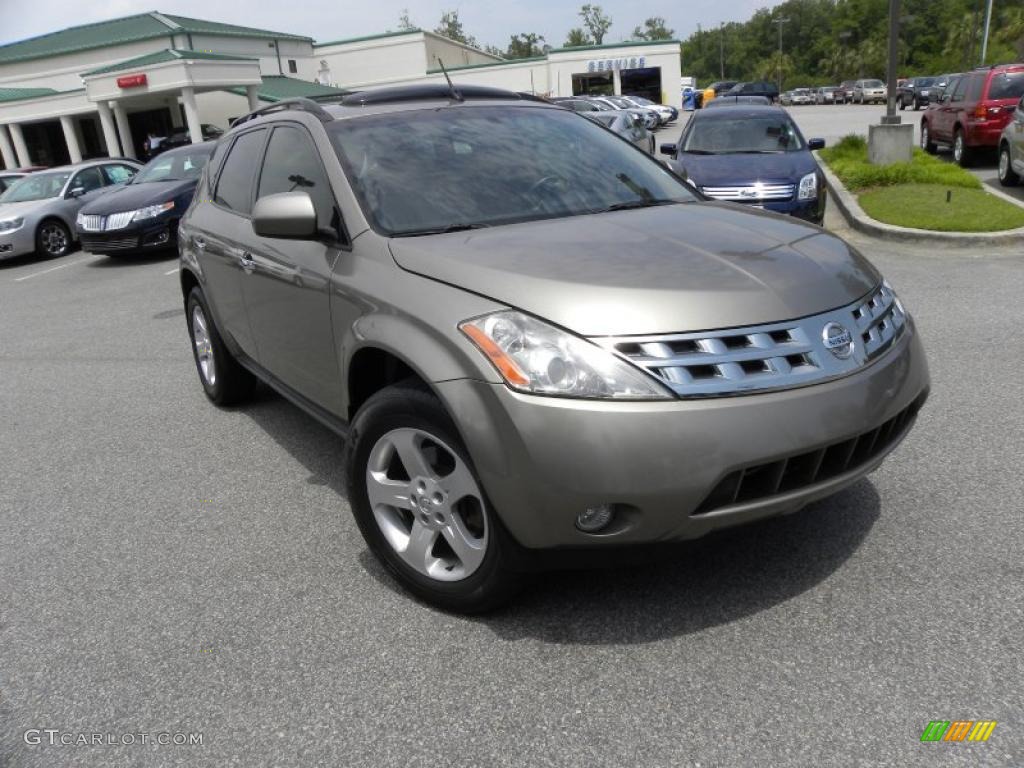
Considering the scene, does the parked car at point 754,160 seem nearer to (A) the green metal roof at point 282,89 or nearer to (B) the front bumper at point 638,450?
(B) the front bumper at point 638,450

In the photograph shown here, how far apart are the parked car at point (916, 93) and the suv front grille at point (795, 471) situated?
42505 millimetres

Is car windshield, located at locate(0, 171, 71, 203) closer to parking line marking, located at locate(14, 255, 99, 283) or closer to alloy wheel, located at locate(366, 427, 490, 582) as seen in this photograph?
parking line marking, located at locate(14, 255, 99, 283)

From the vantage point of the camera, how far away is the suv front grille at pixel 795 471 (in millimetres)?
2473

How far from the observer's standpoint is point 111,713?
2.64m

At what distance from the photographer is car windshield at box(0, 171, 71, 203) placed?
1538cm

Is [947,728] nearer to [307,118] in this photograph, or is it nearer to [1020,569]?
[1020,569]

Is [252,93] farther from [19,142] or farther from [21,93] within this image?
[21,93]

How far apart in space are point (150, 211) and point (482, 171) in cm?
1074

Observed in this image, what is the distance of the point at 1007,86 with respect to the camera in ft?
48.7

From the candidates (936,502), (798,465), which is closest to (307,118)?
(798,465)

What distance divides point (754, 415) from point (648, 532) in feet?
1.50

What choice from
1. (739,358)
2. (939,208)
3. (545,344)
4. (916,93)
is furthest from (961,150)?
(916,93)

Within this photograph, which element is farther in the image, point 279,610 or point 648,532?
point 279,610

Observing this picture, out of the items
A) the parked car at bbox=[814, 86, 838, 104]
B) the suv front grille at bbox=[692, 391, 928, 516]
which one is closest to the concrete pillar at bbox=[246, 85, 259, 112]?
the suv front grille at bbox=[692, 391, 928, 516]
